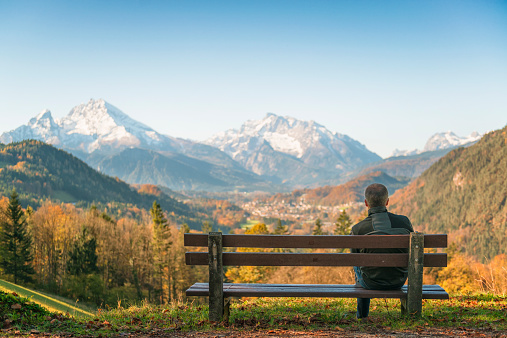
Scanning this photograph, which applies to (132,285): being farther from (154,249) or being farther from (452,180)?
(452,180)

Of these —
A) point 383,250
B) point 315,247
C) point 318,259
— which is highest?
point 315,247

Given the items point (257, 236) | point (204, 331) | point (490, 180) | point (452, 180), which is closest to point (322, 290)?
point (257, 236)

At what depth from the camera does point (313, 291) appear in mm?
6316

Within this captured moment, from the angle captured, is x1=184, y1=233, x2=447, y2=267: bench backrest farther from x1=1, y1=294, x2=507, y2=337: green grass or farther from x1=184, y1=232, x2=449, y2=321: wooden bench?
x1=1, y1=294, x2=507, y2=337: green grass

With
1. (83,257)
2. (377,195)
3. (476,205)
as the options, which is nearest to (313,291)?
(377,195)

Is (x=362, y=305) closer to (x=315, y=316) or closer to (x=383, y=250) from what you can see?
(x=315, y=316)

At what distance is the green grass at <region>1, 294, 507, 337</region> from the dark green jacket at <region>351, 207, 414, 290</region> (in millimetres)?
645

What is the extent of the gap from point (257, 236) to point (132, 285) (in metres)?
55.6

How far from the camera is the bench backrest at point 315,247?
5.86m

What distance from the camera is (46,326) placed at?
6.57 m

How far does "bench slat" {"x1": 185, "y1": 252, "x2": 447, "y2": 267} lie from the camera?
599 centimetres

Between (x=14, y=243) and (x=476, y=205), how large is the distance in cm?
→ 17250

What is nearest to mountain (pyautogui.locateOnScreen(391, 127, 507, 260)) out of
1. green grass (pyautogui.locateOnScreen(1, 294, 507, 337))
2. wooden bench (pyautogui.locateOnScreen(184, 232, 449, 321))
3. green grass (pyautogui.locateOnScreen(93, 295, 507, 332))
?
green grass (pyautogui.locateOnScreen(93, 295, 507, 332))

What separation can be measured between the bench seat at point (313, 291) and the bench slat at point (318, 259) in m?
0.50
